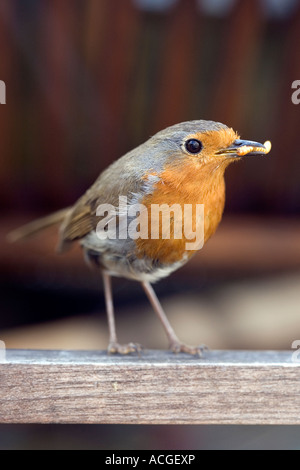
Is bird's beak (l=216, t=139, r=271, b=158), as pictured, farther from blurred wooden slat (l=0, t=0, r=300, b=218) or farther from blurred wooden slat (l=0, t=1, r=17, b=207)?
blurred wooden slat (l=0, t=1, r=17, b=207)

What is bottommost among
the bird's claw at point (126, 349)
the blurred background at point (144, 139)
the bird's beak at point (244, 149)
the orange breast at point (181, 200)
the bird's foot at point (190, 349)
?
the bird's claw at point (126, 349)

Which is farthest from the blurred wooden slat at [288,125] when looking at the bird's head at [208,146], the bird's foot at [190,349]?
the bird's foot at [190,349]

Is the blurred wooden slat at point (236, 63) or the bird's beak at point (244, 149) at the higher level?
the blurred wooden slat at point (236, 63)

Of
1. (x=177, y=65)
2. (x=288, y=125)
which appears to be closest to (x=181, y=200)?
(x=177, y=65)

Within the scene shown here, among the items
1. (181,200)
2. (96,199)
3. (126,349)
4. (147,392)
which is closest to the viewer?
(147,392)

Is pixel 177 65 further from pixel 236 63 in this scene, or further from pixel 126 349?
pixel 126 349

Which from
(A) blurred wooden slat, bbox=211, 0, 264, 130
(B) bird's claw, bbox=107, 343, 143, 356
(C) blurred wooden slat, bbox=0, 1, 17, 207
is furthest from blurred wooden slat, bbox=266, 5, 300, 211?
(B) bird's claw, bbox=107, 343, 143, 356

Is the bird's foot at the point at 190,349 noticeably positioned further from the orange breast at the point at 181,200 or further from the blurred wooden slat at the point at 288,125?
the blurred wooden slat at the point at 288,125

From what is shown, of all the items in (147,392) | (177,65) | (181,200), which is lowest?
(147,392)
